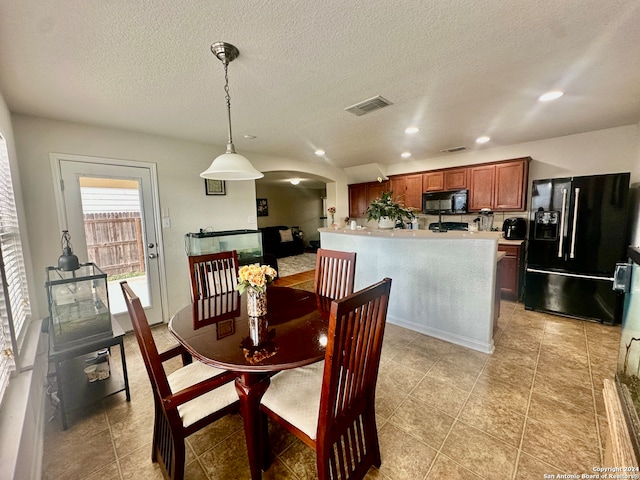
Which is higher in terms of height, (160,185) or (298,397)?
(160,185)

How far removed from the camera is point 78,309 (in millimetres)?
2039

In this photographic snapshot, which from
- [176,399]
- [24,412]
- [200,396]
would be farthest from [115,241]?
[176,399]

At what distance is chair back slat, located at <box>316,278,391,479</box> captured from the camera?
3.34 ft

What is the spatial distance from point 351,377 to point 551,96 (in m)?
2.92

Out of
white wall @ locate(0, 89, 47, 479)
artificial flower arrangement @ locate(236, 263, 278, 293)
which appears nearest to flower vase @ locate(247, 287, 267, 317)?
artificial flower arrangement @ locate(236, 263, 278, 293)

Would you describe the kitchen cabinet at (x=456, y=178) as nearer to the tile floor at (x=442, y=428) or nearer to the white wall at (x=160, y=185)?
the white wall at (x=160, y=185)

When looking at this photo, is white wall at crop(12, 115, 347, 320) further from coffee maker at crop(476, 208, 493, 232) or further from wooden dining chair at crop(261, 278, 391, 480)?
coffee maker at crop(476, 208, 493, 232)

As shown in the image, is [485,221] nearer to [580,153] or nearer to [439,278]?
[580,153]

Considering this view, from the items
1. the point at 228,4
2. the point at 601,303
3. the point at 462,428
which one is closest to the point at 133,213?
the point at 228,4

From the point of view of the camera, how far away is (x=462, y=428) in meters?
1.67

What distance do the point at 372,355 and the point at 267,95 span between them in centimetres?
214

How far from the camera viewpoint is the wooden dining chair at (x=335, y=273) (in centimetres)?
209

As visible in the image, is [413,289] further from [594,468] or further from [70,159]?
[70,159]

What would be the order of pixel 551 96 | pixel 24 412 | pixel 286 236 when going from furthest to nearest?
pixel 286 236 → pixel 551 96 → pixel 24 412
